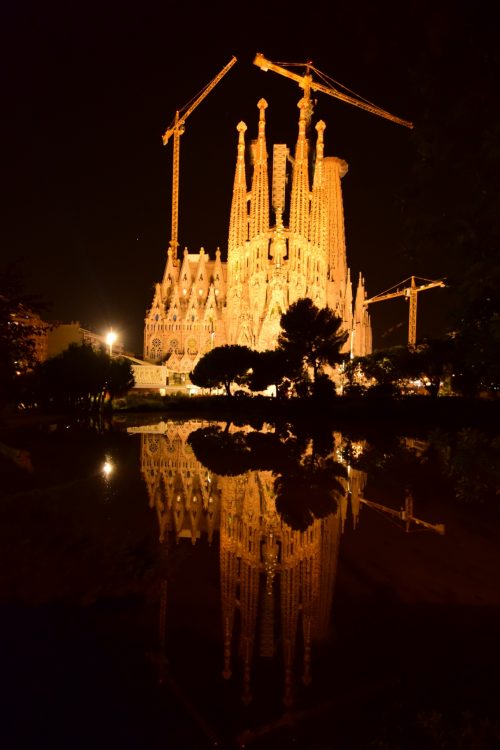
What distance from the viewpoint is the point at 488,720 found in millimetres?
2555

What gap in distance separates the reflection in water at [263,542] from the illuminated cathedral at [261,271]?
4385 cm

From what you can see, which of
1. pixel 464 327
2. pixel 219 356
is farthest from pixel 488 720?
pixel 219 356

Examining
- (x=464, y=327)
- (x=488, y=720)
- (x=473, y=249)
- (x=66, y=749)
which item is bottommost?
(x=66, y=749)

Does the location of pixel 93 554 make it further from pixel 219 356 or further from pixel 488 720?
pixel 219 356

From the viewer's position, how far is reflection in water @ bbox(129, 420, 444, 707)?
3695mm

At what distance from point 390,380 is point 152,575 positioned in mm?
30405

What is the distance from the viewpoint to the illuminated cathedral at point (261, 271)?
181 feet

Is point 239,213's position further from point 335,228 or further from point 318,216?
point 335,228

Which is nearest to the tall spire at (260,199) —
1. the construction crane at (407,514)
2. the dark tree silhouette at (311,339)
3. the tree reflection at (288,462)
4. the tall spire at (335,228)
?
the tall spire at (335,228)

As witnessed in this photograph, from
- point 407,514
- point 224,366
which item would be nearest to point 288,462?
point 407,514

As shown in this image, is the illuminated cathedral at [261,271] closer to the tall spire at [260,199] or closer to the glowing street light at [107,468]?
the tall spire at [260,199]

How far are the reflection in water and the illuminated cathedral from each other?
43847 mm

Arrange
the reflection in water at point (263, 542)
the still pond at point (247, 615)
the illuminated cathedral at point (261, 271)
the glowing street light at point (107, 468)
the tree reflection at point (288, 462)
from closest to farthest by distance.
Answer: the still pond at point (247, 615) → the reflection in water at point (263, 542) → the tree reflection at point (288, 462) → the glowing street light at point (107, 468) → the illuminated cathedral at point (261, 271)

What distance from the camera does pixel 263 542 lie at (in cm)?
593
